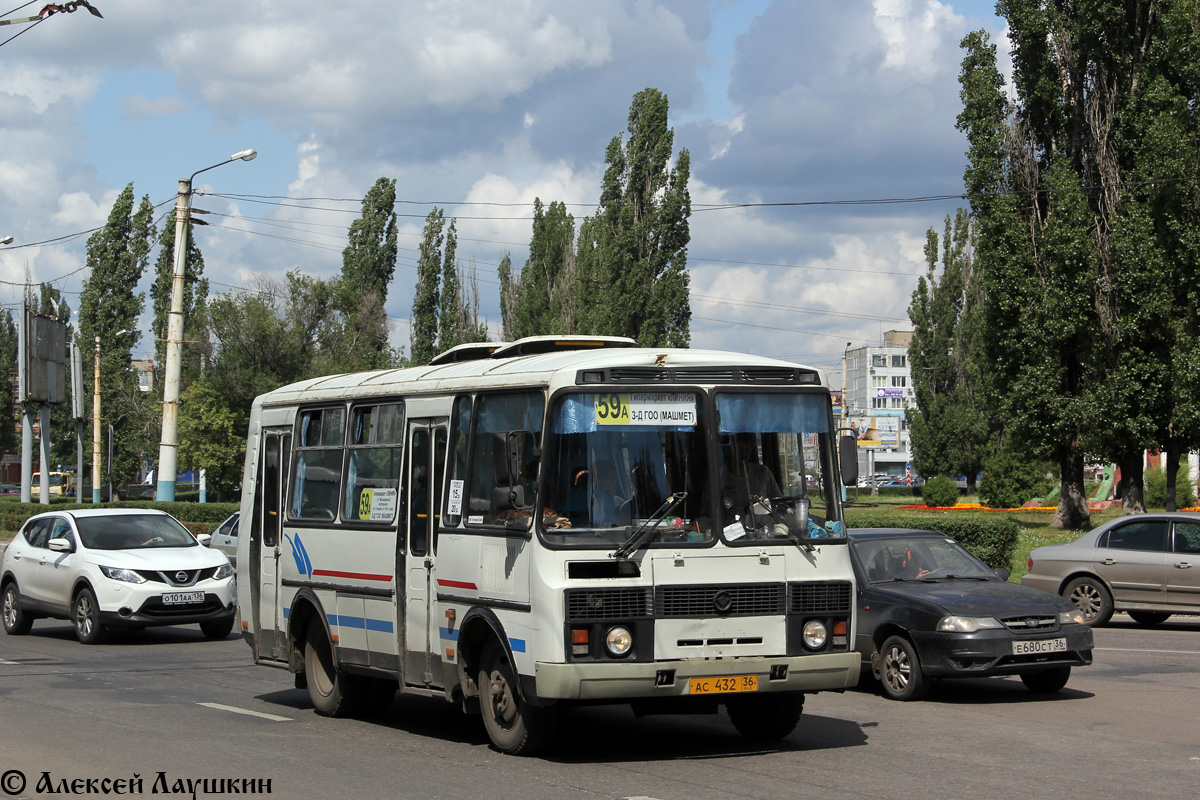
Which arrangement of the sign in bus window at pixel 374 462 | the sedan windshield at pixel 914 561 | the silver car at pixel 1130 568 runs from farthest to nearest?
the silver car at pixel 1130 568
the sedan windshield at pixel 914 561
the sign in bus window at pixel 374 462

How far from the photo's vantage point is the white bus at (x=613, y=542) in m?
8.18

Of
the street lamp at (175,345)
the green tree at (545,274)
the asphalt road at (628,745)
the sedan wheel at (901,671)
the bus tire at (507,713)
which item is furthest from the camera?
the green tree at (545,274)

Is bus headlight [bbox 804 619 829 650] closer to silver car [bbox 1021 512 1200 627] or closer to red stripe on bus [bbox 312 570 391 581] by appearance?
red stripe on bus [bbox 312 570 391 581]

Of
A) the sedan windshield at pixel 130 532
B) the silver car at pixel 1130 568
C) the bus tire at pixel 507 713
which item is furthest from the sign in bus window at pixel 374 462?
the silver car at pixel 1130 568

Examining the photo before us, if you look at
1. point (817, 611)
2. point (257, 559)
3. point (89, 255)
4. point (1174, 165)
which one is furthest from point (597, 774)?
point (89, 255)

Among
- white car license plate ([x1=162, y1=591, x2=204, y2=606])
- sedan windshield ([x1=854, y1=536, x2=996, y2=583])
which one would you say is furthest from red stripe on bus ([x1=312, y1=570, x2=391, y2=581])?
white car license plate ([x1=162, y1=591, x2=204, y2=606])

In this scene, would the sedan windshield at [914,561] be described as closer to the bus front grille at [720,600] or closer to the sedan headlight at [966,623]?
the sedan headlight at [966,623]

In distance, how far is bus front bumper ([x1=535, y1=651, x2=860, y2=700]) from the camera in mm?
7996

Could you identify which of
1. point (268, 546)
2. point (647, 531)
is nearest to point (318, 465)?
point (268, 546)

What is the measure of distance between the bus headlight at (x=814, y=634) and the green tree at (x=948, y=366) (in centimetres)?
5960

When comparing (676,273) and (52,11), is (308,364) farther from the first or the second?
(52,11)

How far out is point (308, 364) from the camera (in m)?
63.8

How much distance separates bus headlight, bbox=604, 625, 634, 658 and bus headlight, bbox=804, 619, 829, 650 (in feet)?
4.19

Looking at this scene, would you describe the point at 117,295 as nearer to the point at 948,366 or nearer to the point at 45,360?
the point at 45,360
